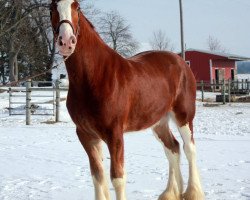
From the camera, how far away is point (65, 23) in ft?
9.68

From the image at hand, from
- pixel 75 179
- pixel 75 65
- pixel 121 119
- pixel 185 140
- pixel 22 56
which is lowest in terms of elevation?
pixel 75 179

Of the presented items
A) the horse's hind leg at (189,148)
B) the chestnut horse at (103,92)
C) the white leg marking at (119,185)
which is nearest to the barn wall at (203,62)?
the horse's hind leg at (189,148)

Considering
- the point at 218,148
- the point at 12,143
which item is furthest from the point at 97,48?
the point at 12,143

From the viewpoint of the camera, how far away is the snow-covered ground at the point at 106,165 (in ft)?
15.5

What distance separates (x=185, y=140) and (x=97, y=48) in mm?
1667

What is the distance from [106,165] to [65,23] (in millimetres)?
3609

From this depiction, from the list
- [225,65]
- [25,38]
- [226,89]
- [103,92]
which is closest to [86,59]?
[103,92]

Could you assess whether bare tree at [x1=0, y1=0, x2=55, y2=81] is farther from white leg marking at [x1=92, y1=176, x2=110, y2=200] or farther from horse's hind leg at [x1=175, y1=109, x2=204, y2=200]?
white leg marking at [x1=92, y1=176, x2=110, y2=200]

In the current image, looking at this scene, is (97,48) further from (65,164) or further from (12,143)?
(12,143)

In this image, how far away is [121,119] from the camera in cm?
341

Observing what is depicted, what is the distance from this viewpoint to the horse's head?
2895 millimetres

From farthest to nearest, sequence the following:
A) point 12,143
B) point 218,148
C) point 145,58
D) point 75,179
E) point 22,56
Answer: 1. point 22,56
2. point 12,143
3. point 218,148
4. point 75,179
5. point 145,58

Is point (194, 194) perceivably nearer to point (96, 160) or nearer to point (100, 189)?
point (100, 189)

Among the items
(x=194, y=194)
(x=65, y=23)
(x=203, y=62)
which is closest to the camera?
(x=65, y=23)
